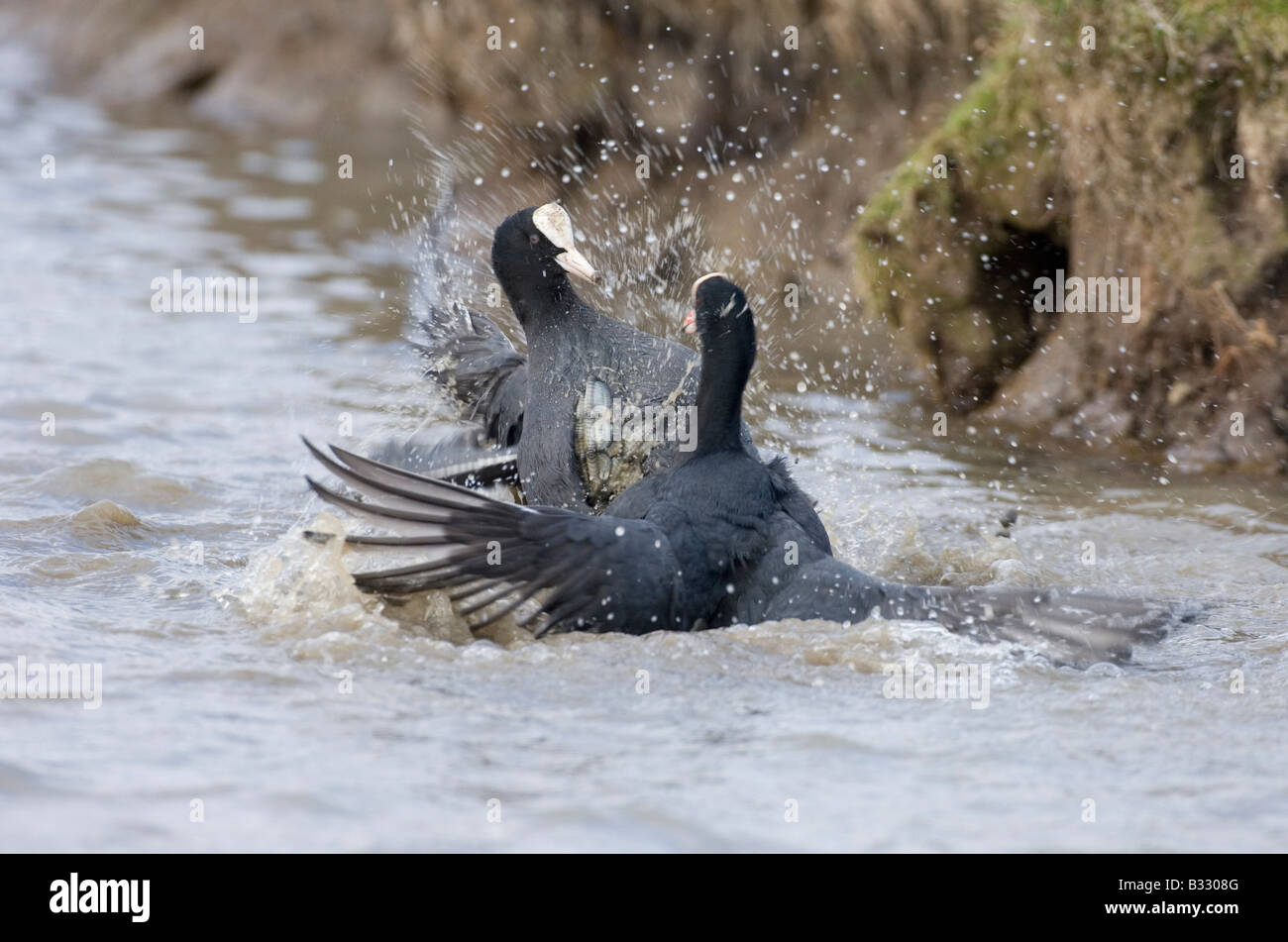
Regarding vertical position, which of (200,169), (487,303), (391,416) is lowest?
(391,416)

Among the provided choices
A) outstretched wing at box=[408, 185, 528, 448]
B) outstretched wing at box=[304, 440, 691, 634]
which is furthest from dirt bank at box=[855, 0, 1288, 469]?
outstretched wing at box=[304, 440, 691, 634]

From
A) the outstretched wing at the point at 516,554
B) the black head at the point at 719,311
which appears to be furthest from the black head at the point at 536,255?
the outstretched wing at the point at 516,554

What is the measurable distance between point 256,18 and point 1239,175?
11.5 metres

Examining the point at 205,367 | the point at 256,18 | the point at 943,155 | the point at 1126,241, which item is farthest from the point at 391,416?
the point at 256,18

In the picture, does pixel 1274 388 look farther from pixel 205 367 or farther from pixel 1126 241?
pixel 205 367

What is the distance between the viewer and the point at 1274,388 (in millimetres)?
6324

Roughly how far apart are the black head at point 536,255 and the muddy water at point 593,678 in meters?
1.14

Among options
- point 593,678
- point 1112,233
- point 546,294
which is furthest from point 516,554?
point 1112,233

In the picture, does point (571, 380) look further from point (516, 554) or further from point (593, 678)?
point (593, 678)

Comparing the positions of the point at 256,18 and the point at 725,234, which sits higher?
the point at 256,18

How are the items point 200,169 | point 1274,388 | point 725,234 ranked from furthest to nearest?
1. point 200,169
2. point 725,234
3. point 1274,388

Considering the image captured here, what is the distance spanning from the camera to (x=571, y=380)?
513cm

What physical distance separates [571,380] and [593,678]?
1222 millimetres

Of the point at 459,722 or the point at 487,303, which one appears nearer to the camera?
the point at 459,722
